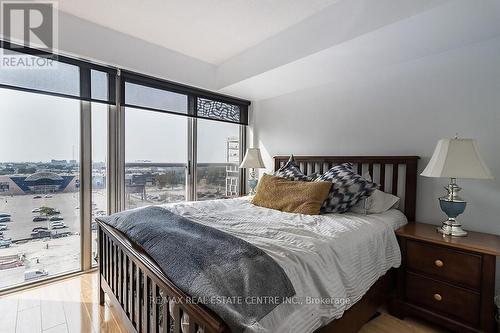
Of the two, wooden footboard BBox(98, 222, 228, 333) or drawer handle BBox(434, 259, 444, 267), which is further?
drawer handle BBox(434, 259, 444, 267)

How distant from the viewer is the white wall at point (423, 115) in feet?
5.98

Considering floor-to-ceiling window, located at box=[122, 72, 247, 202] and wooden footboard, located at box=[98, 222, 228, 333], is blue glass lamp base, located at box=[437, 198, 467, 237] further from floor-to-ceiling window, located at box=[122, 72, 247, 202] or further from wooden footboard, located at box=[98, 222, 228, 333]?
floor-to-ceiling window, located at box=[122, 72, 247, 202]

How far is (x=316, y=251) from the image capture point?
1.24 m

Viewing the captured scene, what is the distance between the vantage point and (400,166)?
227cm

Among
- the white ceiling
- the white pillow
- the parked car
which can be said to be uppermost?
the white ceiling

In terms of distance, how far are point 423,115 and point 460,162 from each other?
2.19 ft

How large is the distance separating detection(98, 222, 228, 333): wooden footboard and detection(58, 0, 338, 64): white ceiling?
177 centimetres

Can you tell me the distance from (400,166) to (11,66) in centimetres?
348

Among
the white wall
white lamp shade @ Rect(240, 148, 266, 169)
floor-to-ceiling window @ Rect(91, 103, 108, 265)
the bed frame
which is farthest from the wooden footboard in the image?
the white wall

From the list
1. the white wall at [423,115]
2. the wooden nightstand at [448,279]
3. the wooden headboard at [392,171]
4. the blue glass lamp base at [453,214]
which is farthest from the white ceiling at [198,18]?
the wooden nightstand at [448,279]

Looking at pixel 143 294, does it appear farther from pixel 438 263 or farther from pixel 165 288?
pixel 438 263

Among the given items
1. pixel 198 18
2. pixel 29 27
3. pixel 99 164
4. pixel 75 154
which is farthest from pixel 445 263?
pixel 29 27

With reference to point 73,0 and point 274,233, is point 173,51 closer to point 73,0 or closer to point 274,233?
point 73,0

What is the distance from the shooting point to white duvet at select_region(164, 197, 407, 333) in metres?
1.04
